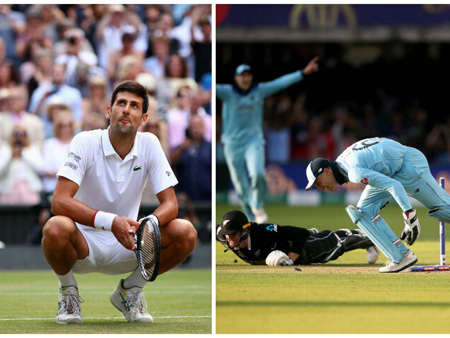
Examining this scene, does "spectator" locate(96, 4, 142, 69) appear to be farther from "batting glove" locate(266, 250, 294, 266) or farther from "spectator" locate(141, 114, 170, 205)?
"batting glove" locate(266, 250, 294, 266)

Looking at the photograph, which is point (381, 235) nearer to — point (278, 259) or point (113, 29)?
point (278, 259)

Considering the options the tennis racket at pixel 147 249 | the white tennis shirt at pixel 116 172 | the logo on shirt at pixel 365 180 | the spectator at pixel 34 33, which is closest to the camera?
the tennis racket at pixel 147 249

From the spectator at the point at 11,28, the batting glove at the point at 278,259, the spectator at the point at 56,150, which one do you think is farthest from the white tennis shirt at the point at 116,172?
the spectator at the point at 11,28

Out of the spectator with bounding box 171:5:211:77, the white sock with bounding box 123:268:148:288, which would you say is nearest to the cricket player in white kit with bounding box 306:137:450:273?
the white sock with bounding box 123:268:148:288

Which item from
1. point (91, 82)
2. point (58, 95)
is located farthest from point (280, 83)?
point (58, 95)

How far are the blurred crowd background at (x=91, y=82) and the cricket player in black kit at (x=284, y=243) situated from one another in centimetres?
335

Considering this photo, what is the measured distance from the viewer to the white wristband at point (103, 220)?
447cm

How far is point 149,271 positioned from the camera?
14.5 ft

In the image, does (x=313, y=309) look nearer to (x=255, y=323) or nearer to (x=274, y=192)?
(x=255, y=323)

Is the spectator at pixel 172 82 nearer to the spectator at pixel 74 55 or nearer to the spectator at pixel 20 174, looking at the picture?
the spectator at pixel 74 55

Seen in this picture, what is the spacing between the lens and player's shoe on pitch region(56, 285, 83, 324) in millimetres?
4621

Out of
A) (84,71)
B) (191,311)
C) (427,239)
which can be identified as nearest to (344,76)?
(84,71)

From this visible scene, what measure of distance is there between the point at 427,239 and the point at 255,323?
170 inches

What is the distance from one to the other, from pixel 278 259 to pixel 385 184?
39.8 inches
